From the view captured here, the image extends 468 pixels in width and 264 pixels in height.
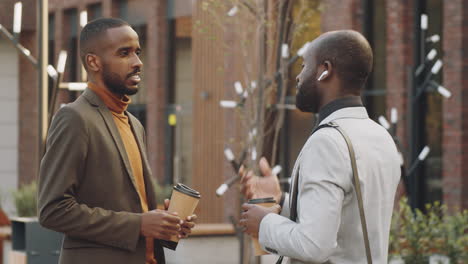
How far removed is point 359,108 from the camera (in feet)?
12.0

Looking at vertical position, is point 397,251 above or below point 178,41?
below

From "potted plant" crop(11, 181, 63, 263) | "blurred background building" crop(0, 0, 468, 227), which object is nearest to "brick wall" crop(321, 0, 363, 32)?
"blurred background building" crop(0, 0, 468, 227)

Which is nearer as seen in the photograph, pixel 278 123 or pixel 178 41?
pixel 278 123

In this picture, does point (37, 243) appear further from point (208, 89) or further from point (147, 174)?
point (208, 89)

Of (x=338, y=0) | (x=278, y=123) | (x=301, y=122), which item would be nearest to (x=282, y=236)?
(x=278, y=123)

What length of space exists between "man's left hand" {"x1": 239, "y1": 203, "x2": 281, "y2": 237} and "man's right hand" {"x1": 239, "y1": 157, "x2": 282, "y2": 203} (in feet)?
0.72

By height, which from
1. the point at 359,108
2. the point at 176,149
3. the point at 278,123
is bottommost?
the point at 176,149

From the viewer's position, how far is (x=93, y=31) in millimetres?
4270

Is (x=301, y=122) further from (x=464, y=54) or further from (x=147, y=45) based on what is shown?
(x=147, y=45)

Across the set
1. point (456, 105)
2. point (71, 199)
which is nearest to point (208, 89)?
point (456, 105)

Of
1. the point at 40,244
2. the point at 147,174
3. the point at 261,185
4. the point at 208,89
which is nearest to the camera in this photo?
the point at 261,185

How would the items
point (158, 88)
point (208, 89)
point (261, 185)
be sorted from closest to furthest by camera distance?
point (261, 185)
point (208, 89)
point (158, 88)

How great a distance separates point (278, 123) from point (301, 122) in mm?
8734

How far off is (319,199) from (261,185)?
25.8 inches
